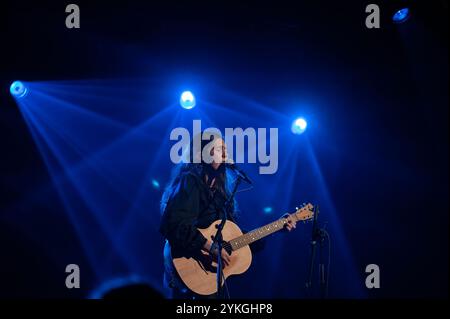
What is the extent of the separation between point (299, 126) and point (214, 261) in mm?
2952

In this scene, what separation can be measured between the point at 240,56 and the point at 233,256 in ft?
9.82

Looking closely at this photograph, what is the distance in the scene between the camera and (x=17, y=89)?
16.7ft

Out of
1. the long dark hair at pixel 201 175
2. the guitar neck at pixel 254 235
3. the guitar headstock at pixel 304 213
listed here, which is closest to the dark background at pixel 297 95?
the long dark hair at pixel 201 175

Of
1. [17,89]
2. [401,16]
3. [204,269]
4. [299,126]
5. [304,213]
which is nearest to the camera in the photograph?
[204,269]

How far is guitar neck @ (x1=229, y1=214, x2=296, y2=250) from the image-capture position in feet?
12.6

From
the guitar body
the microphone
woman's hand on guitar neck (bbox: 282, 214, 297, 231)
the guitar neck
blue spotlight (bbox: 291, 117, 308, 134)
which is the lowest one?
the guitar body

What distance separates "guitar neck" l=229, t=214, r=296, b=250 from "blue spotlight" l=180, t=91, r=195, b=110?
2224 millimetres

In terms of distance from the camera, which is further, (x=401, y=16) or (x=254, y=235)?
(x=401, y=16)

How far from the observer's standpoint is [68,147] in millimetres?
5320

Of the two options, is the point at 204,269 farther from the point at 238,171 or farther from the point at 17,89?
the point at 17,89

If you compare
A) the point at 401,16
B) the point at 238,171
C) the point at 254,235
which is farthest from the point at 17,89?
the point at 401,16

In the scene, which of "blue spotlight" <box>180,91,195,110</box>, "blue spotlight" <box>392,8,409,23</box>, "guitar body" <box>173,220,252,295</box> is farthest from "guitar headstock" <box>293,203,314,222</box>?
"blue spotlight" <box>392,8,409,23</box>

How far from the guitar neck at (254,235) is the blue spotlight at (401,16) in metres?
3.18

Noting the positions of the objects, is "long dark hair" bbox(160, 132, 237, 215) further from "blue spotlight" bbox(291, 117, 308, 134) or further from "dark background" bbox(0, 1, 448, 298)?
"blue spotlight" bbox(291, 117, 308, 134)
